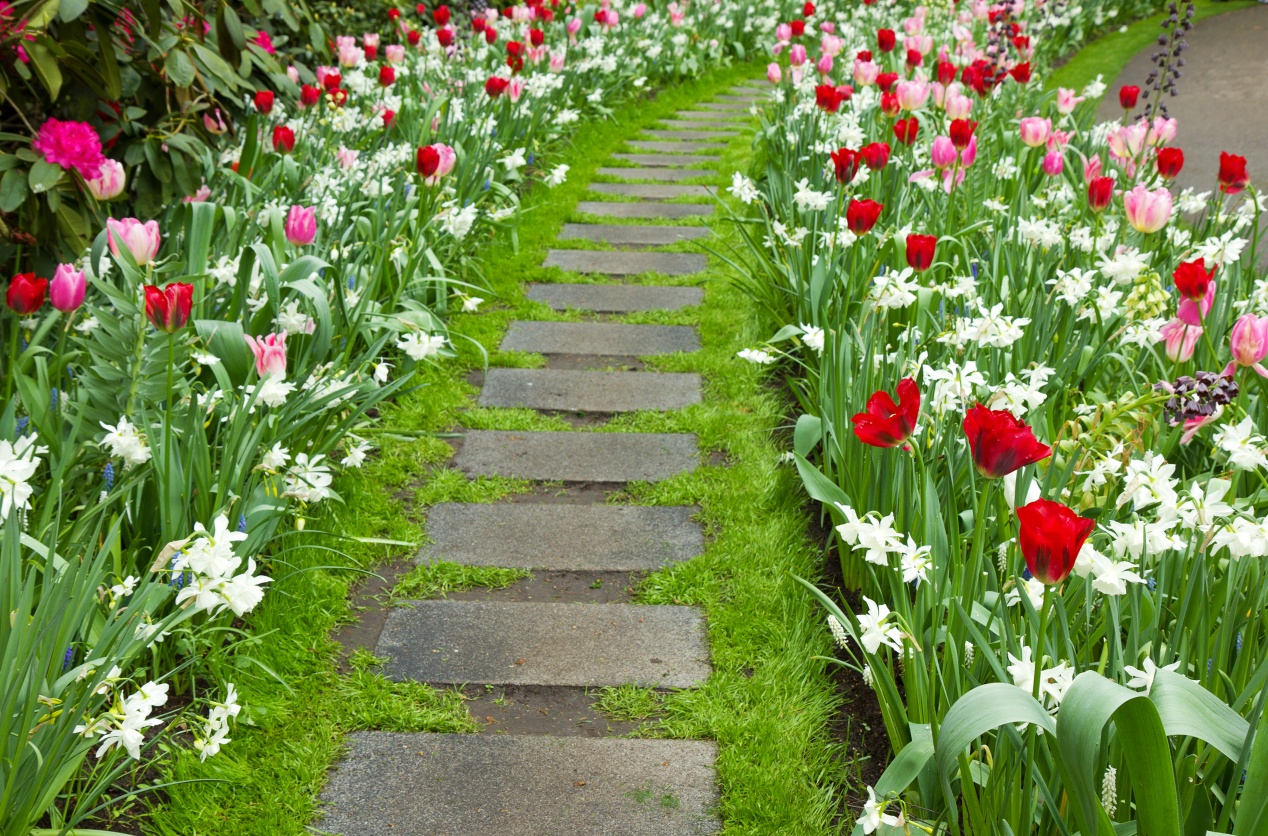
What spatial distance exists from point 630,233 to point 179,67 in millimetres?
2541

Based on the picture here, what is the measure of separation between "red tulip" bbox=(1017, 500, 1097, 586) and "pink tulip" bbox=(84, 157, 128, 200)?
7.58ft

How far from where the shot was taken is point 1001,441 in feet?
4.42

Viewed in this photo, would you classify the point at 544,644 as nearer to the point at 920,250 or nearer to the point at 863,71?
the point at 920,250

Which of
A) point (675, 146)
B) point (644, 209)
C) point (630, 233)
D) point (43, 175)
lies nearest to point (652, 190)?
point (644, 209)

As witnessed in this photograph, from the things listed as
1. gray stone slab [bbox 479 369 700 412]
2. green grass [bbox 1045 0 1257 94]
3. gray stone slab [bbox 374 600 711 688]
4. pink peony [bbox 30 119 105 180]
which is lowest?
gray stone slab [bbox 374 600 711 688]

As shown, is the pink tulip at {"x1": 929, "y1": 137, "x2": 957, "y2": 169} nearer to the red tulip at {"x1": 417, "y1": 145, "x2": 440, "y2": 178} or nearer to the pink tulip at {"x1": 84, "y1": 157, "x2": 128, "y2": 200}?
the red tulip at {"x1": 417, "y1": 145, "x2": 440, "y2": 178}

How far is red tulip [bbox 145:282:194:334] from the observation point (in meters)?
1.84

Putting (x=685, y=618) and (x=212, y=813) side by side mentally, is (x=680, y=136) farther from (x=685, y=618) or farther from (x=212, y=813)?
(x=212, y=813)

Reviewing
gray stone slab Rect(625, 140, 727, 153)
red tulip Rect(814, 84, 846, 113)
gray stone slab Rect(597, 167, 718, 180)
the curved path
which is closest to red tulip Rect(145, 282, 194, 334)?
red tulip Rect(814, 84, 846, 113)

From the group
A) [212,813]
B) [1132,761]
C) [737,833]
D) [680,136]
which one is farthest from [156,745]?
[680,136]

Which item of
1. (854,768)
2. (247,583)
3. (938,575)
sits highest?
(247,583)

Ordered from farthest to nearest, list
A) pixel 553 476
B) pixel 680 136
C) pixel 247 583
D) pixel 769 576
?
pixel 680 136
pixel 553 476
pixel 769 576
pixel 247 583

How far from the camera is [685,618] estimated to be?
A: 2316 mm

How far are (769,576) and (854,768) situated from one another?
613 millimetres
